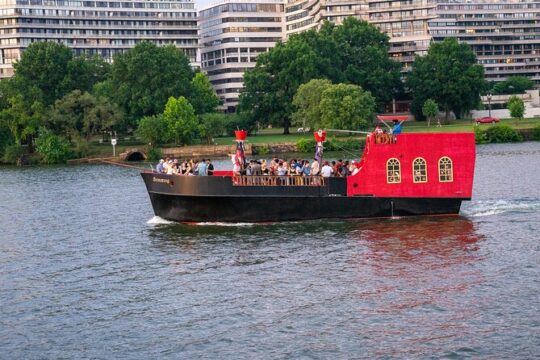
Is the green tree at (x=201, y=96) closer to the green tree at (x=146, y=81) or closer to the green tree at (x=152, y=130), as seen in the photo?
the green tree at (x=146, y=81)

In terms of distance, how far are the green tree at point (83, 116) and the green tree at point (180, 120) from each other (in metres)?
6.62

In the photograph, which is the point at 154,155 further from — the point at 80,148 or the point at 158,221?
the point at 158,221

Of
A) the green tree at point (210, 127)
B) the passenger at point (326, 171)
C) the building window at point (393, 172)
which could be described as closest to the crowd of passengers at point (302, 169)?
the passenger at point (326, 171)

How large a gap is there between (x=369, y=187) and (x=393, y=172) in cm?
147

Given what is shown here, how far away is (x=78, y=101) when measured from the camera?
118250 millimetres

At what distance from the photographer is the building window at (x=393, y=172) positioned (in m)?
45.9

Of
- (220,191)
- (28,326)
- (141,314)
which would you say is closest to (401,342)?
(141,314)

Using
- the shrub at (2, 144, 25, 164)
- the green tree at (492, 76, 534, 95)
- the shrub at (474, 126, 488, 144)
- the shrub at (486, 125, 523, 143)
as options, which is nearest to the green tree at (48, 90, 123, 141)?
the shrub at (2, 144, 25, 164)

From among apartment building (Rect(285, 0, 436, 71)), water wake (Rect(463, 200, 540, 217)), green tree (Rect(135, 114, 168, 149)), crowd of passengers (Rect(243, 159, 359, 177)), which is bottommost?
water wake (Rect(463, 200, 540, 217))

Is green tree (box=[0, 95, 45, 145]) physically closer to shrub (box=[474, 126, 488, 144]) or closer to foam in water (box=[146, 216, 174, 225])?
shrub (box=[474, 126, 488, 144])

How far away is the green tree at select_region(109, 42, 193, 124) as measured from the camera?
129 metres

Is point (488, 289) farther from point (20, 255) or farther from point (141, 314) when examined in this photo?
point (20, 255)

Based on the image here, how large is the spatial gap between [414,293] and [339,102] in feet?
294

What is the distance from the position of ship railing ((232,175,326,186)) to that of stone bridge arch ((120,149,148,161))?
6859cm
